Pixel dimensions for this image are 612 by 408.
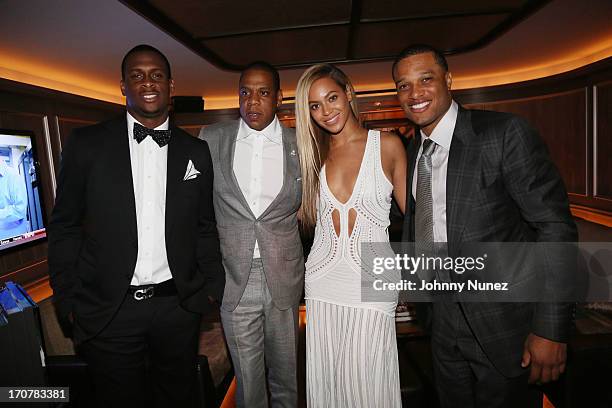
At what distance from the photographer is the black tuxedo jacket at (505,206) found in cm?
139

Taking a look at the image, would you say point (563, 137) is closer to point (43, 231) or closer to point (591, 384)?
point (591, 384)

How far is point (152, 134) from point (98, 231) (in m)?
0.50

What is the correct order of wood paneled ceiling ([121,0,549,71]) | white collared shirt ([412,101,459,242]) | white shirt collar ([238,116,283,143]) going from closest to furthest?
white collared shirt ([412,101,459,242]) < white shirt collar ([238,116,283,143]) < wood paneled ceiling ([121,0,549,71])

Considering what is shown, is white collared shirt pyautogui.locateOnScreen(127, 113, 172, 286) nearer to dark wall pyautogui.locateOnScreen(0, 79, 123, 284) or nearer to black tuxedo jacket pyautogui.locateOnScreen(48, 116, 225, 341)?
black tuxedo jacket pyautogui.locateOnScreen(48, 116, 225, 341)

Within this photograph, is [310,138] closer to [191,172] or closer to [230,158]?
[230,158]

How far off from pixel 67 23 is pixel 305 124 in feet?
9.48

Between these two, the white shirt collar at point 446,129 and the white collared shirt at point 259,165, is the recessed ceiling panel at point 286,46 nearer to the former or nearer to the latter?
the white collared shirt at point 259,165

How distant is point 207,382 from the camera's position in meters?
2.23

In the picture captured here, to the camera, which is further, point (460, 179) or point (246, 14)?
point (246, 14)

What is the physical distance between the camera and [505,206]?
152cm

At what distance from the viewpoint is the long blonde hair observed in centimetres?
199

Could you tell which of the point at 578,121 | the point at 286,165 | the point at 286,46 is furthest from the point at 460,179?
the point at 578,121

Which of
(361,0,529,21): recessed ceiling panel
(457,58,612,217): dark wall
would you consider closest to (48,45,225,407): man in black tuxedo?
(361,0,529,21): recessed ceiling panel

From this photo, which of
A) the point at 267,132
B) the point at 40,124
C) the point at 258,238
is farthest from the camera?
the point at 40,124
